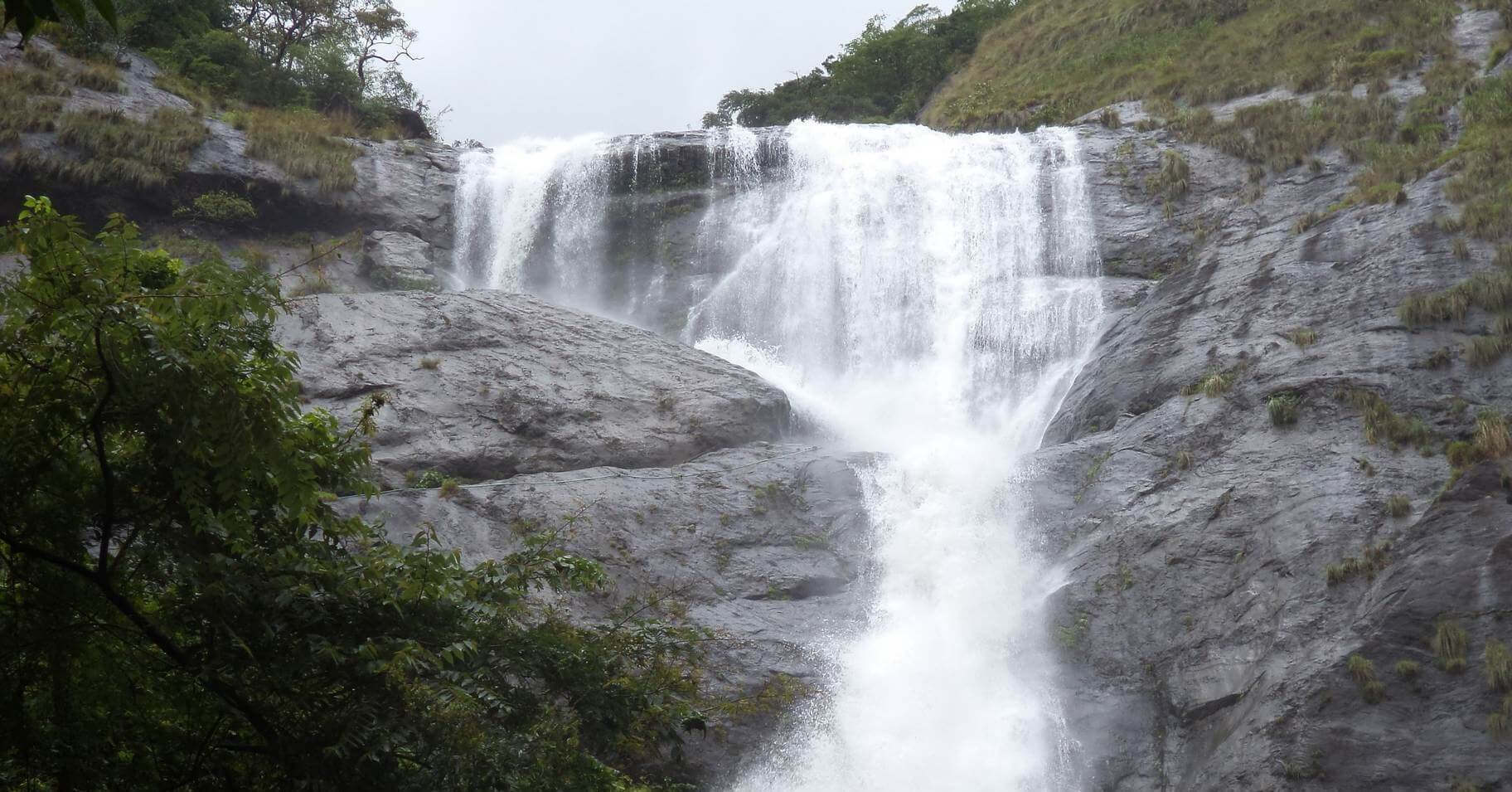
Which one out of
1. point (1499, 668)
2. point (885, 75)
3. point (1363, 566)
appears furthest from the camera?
point (885, 75)

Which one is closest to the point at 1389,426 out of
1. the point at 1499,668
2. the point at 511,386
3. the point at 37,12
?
the point at 1499,668

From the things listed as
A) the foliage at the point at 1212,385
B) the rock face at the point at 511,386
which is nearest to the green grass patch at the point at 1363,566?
the foliage at the point at 1212,385

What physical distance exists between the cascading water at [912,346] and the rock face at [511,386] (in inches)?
109

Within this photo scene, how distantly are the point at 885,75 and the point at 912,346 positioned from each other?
2439 cm

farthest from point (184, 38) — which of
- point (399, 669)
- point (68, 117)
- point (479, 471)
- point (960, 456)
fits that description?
point (399, 669)

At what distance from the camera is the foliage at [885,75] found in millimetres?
43219

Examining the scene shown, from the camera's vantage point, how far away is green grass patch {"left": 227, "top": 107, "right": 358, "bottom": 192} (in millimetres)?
25844

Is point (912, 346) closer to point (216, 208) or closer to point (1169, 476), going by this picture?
point (1169, 476)

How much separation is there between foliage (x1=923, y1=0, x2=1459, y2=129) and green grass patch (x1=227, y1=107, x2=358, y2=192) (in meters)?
17.5

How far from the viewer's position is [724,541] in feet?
53.0

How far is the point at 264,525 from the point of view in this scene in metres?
7.39

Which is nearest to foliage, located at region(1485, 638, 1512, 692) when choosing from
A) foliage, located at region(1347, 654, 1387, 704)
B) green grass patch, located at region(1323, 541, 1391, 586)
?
foliage, located at region(1347, 654, 1387, 704)

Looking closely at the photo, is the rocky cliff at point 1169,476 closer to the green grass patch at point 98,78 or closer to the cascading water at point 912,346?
the cascading water at point 912,346

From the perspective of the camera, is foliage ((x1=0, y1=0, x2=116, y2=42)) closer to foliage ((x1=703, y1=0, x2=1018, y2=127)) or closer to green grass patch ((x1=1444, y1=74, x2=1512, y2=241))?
green grass patch ((x1=1444, y1=74, x2=1512, y2=241))
